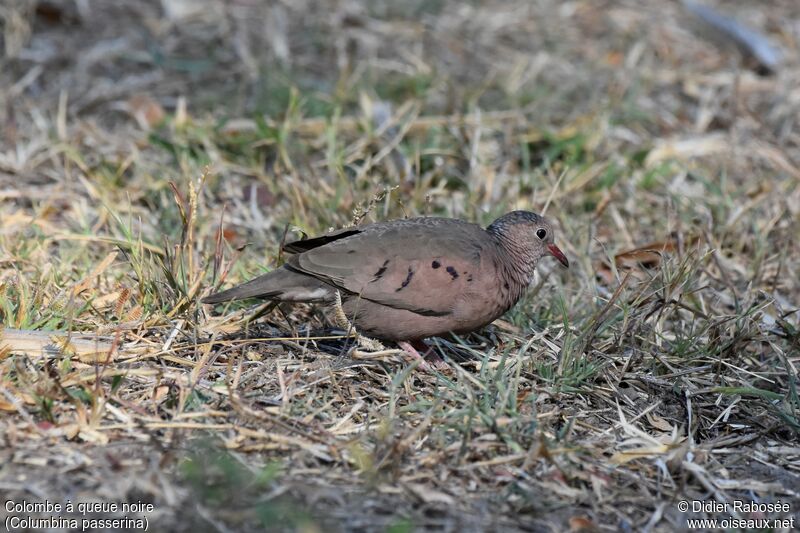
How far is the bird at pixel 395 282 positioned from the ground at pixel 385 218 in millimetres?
156

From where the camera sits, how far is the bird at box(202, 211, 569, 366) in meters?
3.98

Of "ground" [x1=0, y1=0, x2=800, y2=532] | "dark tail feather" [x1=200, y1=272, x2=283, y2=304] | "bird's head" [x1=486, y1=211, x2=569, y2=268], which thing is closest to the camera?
"ground" [x1=0, y1=0, x2=800, y2=532]

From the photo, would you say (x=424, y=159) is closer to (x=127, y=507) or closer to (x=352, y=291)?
(x=352, y=291)

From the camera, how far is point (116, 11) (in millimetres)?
7633

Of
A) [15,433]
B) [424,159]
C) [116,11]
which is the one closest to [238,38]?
[116,11]

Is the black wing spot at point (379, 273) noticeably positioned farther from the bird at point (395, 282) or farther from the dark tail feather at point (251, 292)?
the dark tail feather at point (251, 292)

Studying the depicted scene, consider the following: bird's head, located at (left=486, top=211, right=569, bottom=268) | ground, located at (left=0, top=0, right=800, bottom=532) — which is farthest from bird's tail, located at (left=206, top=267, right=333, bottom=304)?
bird's head, located at (left=486, top=211, right=569, bottom=268)

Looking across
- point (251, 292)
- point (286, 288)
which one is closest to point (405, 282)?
point (286, 288)

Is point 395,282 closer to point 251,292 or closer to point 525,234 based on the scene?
point 251,292

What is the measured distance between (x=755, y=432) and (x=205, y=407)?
2168 mm

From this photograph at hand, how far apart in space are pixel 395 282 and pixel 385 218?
102 cm

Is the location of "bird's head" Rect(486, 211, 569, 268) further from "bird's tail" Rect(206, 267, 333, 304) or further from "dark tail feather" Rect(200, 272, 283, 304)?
"dark tail feather" Rect(200, 272, 283, 304)

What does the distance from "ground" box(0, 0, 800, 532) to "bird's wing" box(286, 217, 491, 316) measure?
0.25 meters

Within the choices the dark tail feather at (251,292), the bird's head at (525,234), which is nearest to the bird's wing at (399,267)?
the dark tail feather at (251,292)
